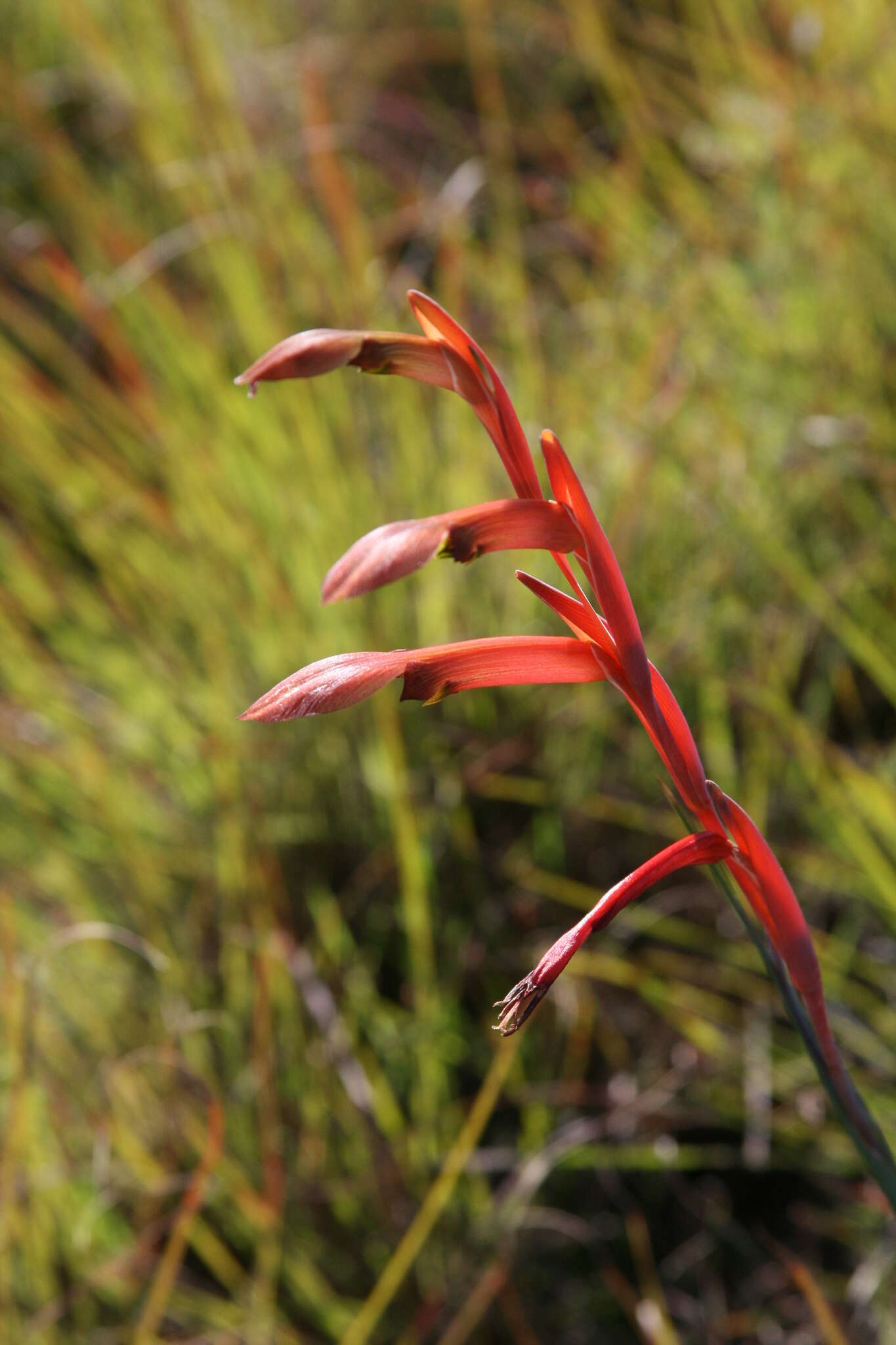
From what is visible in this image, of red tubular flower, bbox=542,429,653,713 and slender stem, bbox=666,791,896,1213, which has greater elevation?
red tubular flower, bbox=542,429,653,713

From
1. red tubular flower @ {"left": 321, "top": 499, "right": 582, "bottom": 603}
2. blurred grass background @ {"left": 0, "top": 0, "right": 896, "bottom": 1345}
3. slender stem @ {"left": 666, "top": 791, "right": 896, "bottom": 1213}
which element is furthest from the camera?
blurred grass background @ {"left": 0, "top": 0, "right": 896, "bottom": 1345}

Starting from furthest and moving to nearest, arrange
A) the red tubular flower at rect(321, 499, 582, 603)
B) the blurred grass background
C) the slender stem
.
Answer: the blurred grass background < the slender stem < the red tubular flower at rect(321, 499, 582, 603)

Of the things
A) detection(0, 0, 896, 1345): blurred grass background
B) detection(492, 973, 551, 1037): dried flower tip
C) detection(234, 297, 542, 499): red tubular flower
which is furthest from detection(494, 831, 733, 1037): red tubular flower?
detection(0, 0, 896, 1345): blurred grass background

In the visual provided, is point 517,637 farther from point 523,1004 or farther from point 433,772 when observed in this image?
point 433,772

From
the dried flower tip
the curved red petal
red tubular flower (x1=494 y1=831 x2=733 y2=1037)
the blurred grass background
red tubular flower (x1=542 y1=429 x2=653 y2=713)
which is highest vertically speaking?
the curved red petal

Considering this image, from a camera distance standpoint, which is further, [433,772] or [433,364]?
[433,772]

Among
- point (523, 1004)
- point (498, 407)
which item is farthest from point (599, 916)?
point (498, 407)

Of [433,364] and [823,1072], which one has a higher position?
[433,364]

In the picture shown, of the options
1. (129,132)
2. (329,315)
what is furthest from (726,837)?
(129,132)

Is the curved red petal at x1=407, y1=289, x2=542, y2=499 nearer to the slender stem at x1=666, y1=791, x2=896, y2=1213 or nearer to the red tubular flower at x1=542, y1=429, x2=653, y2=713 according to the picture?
the red tubular flower at x1=542, y1=429, x2=653, y2=713
